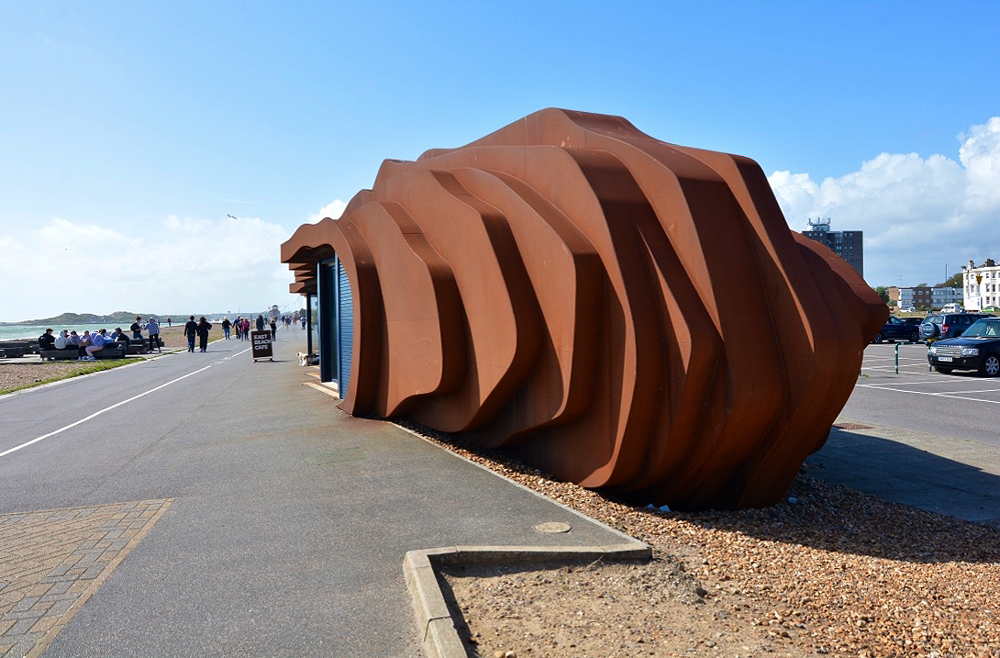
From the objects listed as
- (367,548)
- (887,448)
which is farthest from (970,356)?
(367,548)

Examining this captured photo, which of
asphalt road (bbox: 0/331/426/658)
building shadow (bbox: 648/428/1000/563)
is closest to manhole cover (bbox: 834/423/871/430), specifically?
building shadow (bbox: 648/428/1000/563)

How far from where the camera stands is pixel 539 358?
25.2ft

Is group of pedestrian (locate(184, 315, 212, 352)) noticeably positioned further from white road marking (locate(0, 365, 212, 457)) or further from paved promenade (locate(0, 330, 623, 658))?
paved promenade (locate(0, 330, 623, 658))

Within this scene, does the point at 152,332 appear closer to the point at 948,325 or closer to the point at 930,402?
the point at 930,402

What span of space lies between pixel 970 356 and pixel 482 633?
2144 cm

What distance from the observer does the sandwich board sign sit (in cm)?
2772

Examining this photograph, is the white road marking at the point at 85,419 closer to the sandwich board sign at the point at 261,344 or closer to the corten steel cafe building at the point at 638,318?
the sandwich board sign at the point at 261,344

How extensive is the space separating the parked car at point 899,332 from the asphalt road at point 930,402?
59.6 feet

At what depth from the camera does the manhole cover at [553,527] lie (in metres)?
5.64

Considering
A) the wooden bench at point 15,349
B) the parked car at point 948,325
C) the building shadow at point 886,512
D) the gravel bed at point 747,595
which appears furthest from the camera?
the wooden bench at point 15,349

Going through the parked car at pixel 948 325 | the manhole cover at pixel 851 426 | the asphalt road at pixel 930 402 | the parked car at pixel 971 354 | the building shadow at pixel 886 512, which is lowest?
the building shadow at pixel 886 512

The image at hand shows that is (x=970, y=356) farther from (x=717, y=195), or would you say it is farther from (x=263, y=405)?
(x=263, y=405)

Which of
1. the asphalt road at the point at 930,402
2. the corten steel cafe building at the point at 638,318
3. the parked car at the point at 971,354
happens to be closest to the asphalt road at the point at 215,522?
the corten steel cafe building at the point at 638,318

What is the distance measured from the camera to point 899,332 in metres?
40.4
